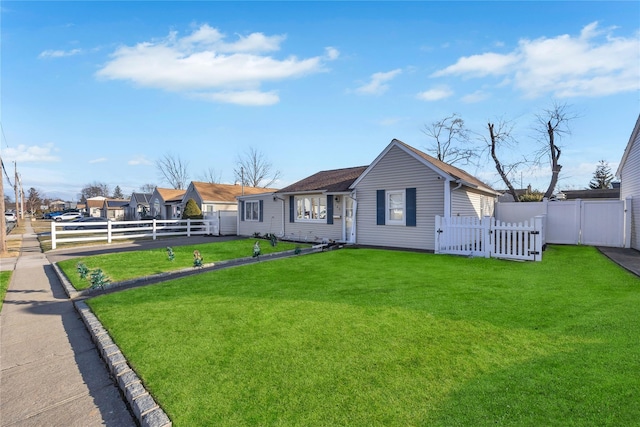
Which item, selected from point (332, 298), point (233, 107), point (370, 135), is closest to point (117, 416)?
point (332, 298)

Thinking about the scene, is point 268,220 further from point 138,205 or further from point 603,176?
point 603,176

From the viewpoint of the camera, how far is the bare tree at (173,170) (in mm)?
51062

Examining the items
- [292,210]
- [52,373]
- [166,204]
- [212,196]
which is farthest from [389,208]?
[166,204]

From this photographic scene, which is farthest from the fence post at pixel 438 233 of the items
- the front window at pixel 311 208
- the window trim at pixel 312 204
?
the front window at pixel 311 208

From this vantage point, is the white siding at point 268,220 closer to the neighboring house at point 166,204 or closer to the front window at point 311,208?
the front window at point 311,208

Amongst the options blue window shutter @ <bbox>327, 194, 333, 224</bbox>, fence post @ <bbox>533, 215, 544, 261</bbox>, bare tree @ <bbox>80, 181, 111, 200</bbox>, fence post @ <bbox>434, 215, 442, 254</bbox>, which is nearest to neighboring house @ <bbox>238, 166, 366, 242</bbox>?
blue window shutter @ <bbox>327, 194, 333, 224</bbox>

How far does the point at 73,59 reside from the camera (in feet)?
38.7

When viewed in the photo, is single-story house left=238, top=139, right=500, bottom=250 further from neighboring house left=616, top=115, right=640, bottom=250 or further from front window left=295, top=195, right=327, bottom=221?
neighboring house left=616, top=115, right=640, bottom=250

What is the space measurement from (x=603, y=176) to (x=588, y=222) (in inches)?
1407

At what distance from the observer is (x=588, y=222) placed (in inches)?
501

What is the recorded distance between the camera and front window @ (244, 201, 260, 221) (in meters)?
19.4

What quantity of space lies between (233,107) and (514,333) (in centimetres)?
1770

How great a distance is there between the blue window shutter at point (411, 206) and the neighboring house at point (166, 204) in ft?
90.5

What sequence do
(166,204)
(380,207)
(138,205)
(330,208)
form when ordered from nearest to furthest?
(380,207) < (330,208) < (166,204) < (138,205)
